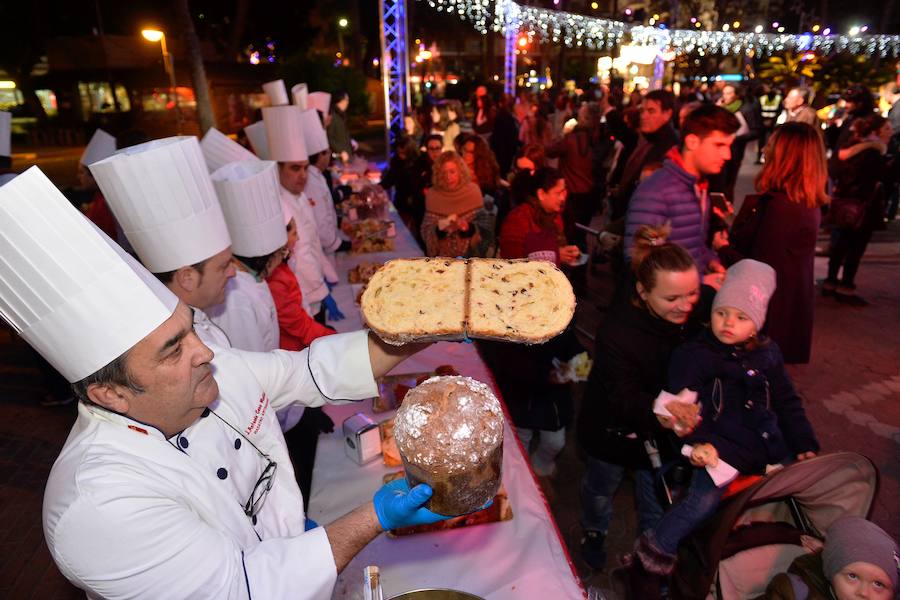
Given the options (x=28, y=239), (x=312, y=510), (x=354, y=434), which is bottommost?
(x=312, y=510)

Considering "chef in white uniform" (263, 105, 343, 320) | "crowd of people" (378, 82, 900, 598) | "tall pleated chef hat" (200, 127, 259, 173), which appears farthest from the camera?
"chef in white uniform" (263, 105, 343, 320)

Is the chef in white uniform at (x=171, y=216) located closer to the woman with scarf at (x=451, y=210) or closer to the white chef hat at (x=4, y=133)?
the woman with scarf at (x=451, y=210)

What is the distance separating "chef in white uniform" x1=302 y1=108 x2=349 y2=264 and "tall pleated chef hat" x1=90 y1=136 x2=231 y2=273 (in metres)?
2.55

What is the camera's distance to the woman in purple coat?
3855 millimetres

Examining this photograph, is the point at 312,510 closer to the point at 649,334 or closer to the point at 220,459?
the point at 220,459

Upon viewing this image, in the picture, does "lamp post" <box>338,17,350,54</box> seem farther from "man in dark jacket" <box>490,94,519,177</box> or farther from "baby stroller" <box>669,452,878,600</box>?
"baby stroller" <box>669,452,878,600</box>

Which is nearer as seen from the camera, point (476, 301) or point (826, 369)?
point (476, 301)

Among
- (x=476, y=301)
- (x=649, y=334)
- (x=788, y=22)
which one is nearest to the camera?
(x=476, y=301)

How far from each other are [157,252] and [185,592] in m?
1.50

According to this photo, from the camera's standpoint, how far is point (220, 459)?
1756 mm

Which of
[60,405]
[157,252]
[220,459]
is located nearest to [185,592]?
[220,459]

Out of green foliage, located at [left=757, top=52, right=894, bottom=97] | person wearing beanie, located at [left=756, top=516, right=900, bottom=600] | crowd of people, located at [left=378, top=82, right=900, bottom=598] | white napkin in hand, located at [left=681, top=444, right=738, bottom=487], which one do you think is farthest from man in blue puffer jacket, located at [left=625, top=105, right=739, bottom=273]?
green foliage, located at [left=757, top=52, right=894, bottom=97]

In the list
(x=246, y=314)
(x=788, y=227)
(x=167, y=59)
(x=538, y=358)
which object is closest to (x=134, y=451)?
(x=246, y=314)

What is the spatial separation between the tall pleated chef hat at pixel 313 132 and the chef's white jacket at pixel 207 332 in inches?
151
